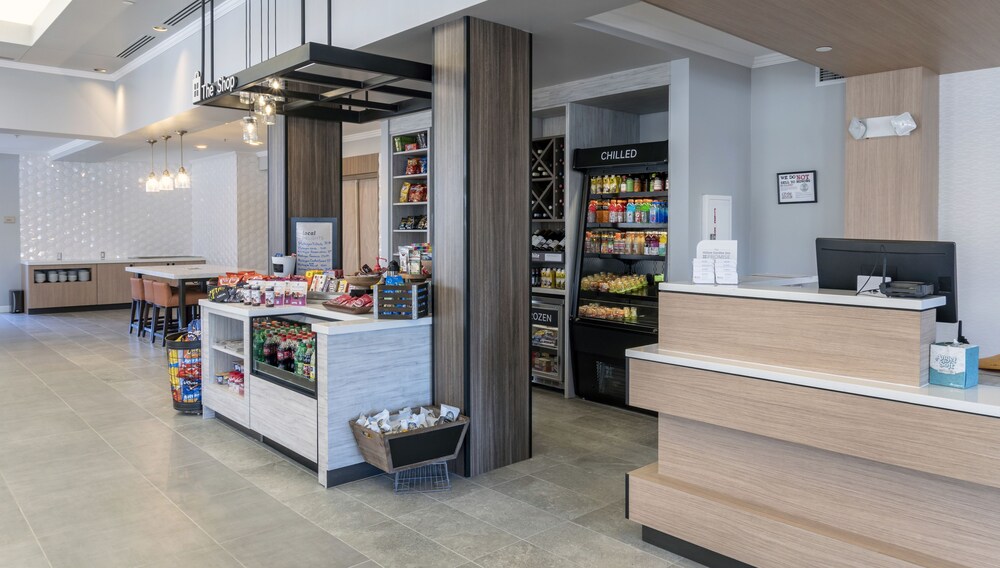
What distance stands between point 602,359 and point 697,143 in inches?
77.8

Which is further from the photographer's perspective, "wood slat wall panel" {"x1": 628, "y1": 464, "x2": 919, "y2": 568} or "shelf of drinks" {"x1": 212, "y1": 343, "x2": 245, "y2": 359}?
"shelf of drinks" {"x1": 212, "y1": 343, "x2": 245, "y2": 359}

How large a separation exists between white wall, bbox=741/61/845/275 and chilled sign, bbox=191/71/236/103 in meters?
4.25

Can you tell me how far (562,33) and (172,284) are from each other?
7.08 metres

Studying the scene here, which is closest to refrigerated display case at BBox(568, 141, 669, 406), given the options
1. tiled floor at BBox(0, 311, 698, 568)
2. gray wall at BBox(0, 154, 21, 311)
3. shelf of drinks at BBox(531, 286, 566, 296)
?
shelf of drinks at BBox(531, 286, 566, 296)

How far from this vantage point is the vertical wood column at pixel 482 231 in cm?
433

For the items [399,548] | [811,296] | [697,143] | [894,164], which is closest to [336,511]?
[399,548]

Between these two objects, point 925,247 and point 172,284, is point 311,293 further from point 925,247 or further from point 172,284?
point 172,284

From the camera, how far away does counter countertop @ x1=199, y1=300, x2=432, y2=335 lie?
4180 mm

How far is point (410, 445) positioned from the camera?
4.01 meters

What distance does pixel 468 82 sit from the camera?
4.29 meters

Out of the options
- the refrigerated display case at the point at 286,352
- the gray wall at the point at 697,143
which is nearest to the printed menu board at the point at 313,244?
the refrigerated display case at the point at 286,352

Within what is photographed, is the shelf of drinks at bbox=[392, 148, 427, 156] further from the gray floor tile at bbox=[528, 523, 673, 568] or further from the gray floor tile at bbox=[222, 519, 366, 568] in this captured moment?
the gray floor tile at bbox=[528, 523, 673, 568]

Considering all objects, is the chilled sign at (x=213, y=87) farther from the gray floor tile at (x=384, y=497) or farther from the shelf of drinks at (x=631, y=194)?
the shelf of drinks at (x=631, y=194)

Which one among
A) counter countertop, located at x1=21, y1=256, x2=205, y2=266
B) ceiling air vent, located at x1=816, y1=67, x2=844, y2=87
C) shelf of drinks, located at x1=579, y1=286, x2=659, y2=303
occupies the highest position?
ceiling air vent, located at x1=816, y1=67, x2=844, y2=87
